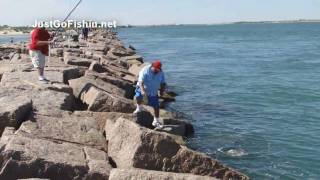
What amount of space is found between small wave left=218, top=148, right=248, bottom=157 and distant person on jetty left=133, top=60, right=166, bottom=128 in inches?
67.1

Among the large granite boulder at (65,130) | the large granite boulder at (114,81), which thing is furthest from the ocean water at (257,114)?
the large granite boulder at (65,130)

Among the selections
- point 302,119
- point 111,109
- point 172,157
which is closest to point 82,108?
point 111,109

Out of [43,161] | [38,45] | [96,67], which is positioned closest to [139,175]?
[43,161]

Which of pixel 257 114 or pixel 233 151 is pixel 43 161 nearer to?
pixel 233 151

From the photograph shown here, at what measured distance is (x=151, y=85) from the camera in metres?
10.8

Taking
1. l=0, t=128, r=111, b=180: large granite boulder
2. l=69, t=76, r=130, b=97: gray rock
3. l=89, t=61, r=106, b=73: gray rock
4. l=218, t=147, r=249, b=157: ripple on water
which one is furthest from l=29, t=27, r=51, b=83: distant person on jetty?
l=0, t=128, r=111, b=180: large granite boulder

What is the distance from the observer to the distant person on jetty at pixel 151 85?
10578mm

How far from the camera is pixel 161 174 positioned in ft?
20.2

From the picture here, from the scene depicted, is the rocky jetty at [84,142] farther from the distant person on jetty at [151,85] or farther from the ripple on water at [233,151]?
the ripple on water at [233,151]

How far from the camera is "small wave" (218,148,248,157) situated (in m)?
11.0

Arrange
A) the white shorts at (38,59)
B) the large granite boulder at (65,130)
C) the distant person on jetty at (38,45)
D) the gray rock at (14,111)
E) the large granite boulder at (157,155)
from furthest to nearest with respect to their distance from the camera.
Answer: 1. the distant person on jetty at (38,45)
2. the white shorts at (38,59)
3. the gray rock at (14,111)
4. the large granite boulder at (65,130)
5. the large granite boulder at (157,155)

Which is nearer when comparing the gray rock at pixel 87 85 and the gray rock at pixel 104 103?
the gray rock at pixel 104 103

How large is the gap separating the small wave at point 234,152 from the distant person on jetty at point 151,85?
5.60ft

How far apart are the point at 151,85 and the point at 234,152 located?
236cm
